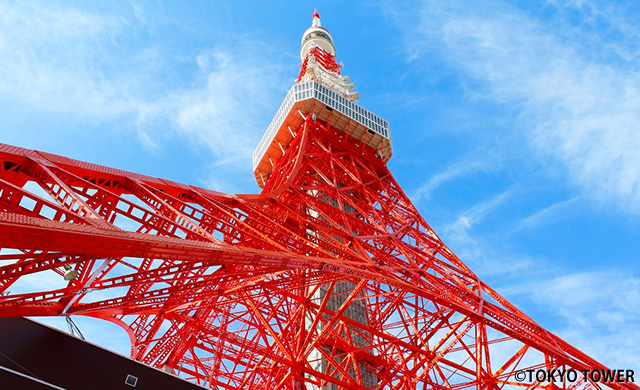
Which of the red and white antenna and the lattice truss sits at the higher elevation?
the red and white antenna

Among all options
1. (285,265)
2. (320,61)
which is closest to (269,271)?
(285,265)

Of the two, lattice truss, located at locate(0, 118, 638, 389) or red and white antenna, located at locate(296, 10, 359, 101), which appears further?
red and white antenna, located at locate(296, 10, 359, 101)

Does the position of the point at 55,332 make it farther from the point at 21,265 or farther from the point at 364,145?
the point at 364,145

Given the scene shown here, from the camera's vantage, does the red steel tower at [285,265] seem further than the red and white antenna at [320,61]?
No

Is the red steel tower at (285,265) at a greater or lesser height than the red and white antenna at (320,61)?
lesser

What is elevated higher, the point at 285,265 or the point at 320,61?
the point at 320,61

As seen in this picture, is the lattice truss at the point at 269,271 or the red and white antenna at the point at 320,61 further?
the red and white antenna at the point at 320,61

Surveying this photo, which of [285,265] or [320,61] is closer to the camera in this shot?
[285,265]

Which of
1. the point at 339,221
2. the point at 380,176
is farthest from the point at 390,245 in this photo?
the point at 380,176

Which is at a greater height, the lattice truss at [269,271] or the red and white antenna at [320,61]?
the red and white antenna at [320,61]

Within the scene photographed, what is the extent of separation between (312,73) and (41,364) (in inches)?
916

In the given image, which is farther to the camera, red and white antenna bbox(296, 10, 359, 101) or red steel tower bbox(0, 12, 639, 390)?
red and white antenna bbox(296, 10, 359, 101)

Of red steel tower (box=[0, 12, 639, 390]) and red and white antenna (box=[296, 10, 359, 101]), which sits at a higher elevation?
red and white antenna (box=[296, 10, 359, 101])

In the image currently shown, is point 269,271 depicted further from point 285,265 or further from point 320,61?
point 320,61
